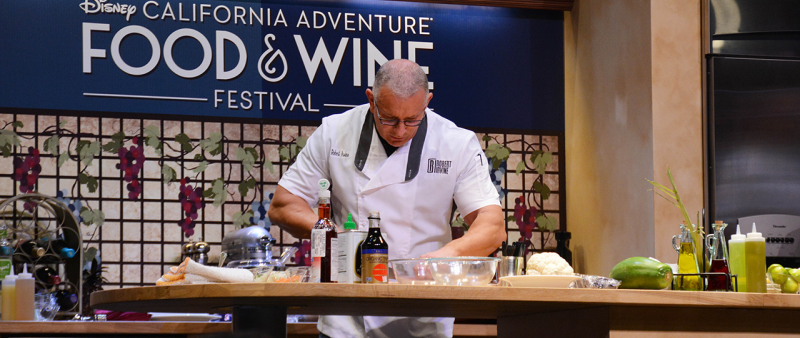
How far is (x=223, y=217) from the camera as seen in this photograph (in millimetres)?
3596

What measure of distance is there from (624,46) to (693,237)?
187 centimetres

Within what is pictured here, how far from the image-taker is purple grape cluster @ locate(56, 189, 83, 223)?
345 cm

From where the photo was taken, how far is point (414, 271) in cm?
154

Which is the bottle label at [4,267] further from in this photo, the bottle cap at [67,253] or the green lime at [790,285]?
the green lime at [790,285]

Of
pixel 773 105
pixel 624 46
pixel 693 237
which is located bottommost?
pixel 693 237

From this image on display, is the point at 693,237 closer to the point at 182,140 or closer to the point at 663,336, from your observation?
the point at 663,336

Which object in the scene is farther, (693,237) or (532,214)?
(532,214)

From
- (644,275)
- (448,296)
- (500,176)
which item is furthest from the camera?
(500,176)

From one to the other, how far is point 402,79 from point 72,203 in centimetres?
196

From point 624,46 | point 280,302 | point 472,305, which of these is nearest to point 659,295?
point 472,305

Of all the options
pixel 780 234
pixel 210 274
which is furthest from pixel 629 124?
pixel 210 274

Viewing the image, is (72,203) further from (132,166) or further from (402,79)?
(402,79)

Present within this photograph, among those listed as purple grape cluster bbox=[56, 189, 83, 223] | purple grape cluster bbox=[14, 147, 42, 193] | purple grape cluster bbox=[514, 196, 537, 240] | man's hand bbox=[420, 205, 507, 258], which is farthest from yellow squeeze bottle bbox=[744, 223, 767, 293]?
purple grape cluster bbox=[14, 147, 42, 193]

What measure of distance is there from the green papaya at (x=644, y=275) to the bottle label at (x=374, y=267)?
462 mm
